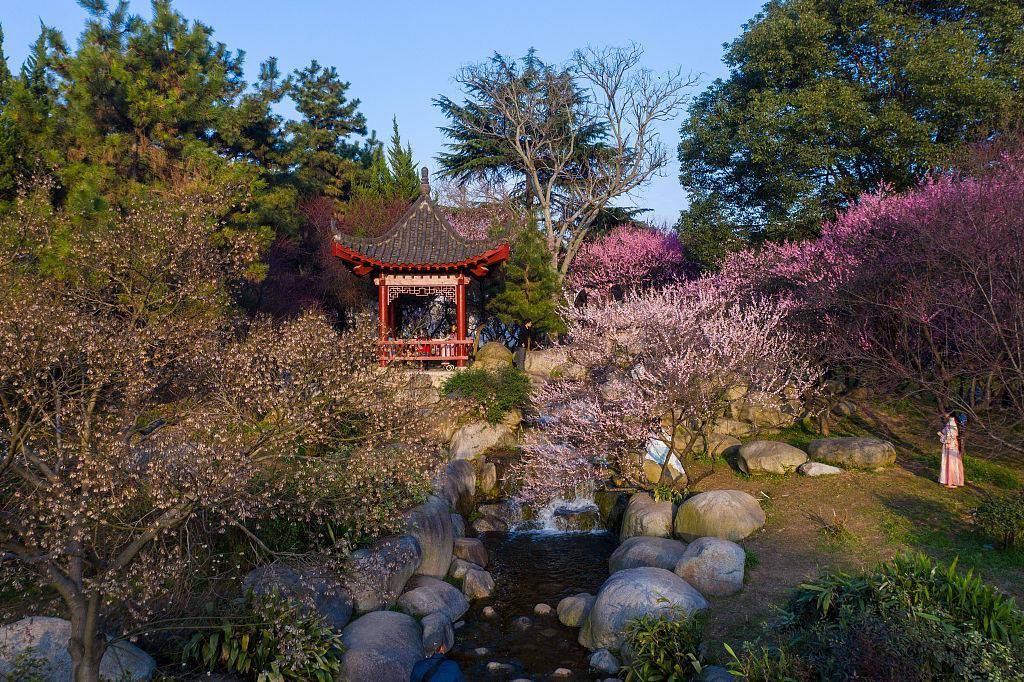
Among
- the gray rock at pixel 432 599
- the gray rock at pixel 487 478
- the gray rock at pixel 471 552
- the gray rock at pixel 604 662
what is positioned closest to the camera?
the gray rock at pixel 604 662

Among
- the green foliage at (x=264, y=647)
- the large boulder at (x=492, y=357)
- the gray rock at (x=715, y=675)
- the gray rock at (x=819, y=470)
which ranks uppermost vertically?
the large boulder at (x=492, y=357)

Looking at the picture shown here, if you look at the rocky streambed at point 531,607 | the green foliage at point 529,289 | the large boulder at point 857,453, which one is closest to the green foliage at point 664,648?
the rocky streambed at point 531,607

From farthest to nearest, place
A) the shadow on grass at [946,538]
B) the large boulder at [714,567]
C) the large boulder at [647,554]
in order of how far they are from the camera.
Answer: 1. the large boulder at [647,554]
2. the large boulder at [714,567]
3. the shadow on grass at [946,538]

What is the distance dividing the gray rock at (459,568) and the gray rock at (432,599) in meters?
0.38

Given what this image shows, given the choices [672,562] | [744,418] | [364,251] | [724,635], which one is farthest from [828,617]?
[364,251]

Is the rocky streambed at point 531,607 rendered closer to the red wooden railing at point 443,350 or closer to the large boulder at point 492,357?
the red wooden railing at point 443,350

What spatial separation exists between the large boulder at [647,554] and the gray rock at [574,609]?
3.24ft

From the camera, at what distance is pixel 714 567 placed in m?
9.62

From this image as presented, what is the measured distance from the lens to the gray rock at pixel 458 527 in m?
13.1

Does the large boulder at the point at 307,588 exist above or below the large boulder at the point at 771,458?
below

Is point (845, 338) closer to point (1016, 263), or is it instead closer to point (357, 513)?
point (1016, 263)

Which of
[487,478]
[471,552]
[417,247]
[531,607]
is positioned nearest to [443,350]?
[417,247]

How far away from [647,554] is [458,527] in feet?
14.0

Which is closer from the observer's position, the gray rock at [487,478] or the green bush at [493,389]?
the gray rock at [487,478]
